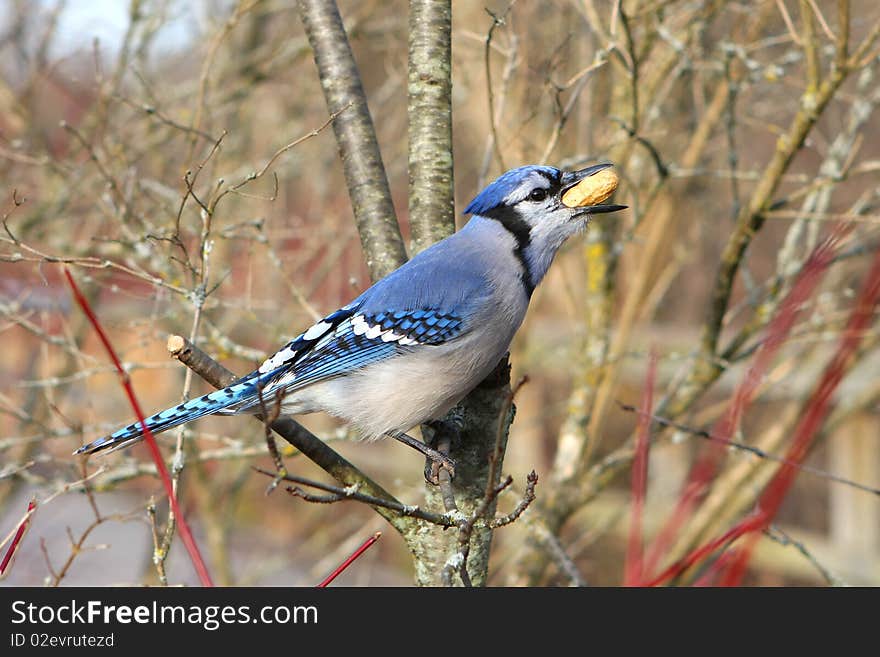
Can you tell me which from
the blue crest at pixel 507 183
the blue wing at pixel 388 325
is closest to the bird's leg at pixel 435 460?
the blue wing at pixel 388 325

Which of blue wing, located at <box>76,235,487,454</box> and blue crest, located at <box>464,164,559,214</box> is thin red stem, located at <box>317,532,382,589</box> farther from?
blue crest, located at <box>464,164,559,214</box>

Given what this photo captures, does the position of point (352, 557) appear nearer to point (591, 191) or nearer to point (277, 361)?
point (277, 361)

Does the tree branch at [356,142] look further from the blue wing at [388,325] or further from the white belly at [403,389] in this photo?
the white belly at [403,389]

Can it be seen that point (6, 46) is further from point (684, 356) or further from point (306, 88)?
point (684, 356)

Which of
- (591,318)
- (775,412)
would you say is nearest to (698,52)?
(591,318)

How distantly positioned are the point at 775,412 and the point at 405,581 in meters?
2.98

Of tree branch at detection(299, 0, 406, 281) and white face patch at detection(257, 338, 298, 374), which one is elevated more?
tree branch at detection(299, 0, 406, 281)

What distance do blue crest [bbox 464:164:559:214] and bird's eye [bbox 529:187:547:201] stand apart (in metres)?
0.04

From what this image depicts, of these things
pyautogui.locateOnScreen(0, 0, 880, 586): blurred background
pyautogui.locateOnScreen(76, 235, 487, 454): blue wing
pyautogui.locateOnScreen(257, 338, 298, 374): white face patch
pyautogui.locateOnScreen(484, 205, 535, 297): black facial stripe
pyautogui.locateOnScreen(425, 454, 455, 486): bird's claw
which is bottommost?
pyautogui.locateOnScreen(425, 454, 455, 486): bird's claw

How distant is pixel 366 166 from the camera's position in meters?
2.34

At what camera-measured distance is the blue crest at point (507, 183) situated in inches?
97.8

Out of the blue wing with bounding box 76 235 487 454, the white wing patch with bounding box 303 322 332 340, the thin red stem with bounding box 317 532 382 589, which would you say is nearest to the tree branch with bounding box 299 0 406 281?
the blue wing with bounding box 76 235 487 454

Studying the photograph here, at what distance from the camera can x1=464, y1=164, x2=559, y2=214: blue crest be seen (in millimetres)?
2484

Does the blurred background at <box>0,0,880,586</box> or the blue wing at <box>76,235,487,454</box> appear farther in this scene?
the blurred background at <box>0,0,880,586</box>
